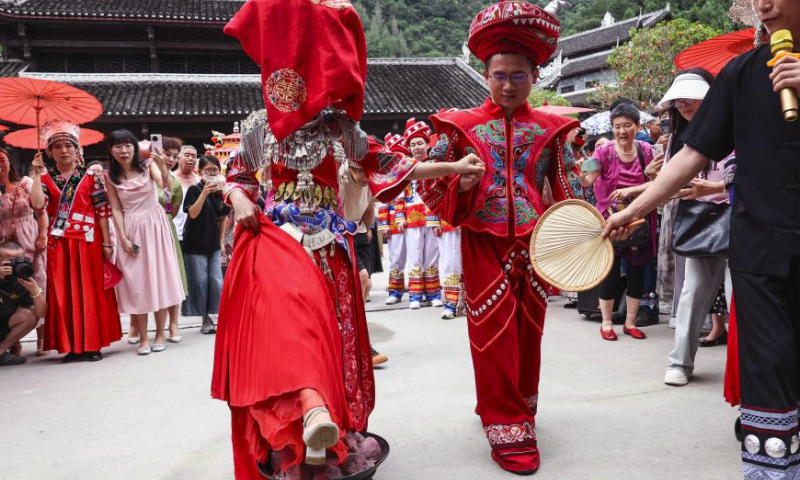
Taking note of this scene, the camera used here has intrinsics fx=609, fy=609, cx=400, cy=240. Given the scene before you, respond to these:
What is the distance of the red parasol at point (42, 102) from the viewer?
530 cm

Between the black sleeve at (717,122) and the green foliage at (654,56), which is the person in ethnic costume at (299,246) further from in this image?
the green foliage at (654,56)

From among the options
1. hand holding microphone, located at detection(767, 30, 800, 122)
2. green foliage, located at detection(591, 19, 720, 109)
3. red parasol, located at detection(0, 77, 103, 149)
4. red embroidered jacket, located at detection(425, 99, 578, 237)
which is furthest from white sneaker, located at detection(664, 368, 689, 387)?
green foliage, located at detection(591, 19, 720, 109)

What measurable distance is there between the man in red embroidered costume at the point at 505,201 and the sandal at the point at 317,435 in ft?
3.80

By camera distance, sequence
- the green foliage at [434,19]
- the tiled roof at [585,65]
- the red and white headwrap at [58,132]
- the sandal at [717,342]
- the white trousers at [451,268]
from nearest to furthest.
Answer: the sandal at [717,342]
the red and white headwrap at [58,132]
the white trousers at [451,268]
the tiled roof at [585,65]
the green foliage at [434,19]

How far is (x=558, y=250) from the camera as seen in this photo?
251 cm

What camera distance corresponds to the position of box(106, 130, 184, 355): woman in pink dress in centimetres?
533

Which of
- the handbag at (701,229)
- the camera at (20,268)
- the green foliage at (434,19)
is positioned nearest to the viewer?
the handbag at (701,229)

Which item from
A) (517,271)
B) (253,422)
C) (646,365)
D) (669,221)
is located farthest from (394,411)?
(669,221)

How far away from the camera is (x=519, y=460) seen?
278cm

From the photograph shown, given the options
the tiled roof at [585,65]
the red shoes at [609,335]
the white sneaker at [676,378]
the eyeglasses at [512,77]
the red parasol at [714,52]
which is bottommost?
the red shoes at [609,335]

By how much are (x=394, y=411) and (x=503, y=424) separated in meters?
0.90

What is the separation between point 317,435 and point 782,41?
6.08 ft

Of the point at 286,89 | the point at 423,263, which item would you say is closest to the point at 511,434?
the point at 286,89

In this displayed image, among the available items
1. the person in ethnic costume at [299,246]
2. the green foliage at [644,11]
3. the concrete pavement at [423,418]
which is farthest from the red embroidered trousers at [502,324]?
the green foliage at [644,11]
